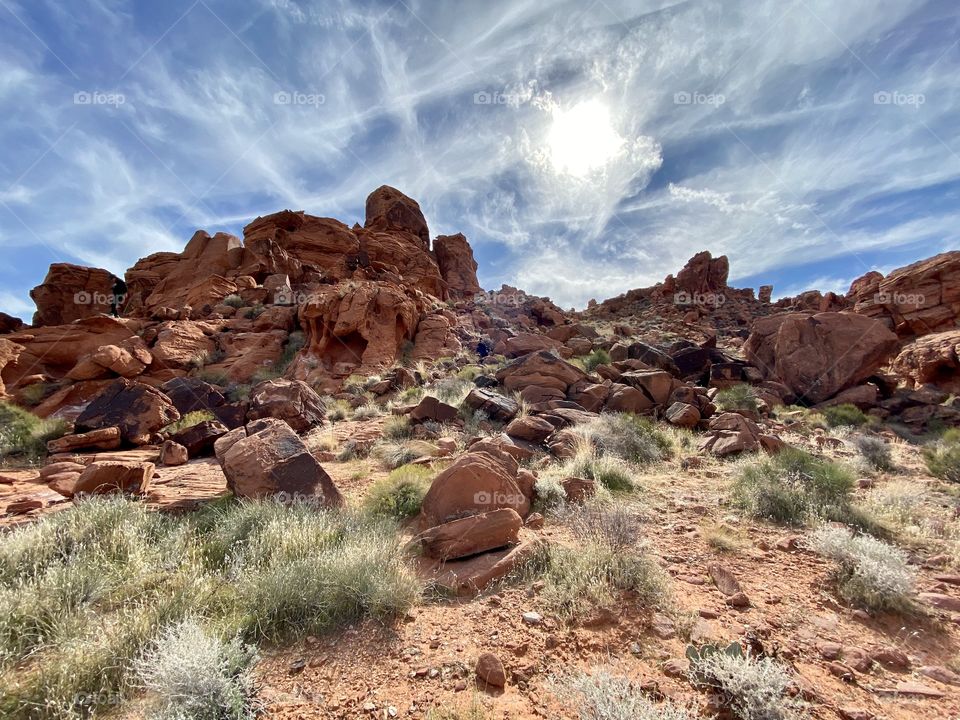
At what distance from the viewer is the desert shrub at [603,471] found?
6023mm

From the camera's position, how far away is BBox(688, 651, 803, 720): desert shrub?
7.14ft

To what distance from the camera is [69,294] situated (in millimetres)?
27125

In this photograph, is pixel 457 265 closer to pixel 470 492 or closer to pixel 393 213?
pixel 393 213

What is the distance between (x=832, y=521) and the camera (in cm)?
479

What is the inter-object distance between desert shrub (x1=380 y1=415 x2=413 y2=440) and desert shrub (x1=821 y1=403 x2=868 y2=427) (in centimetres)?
1139

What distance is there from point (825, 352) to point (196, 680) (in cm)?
1713

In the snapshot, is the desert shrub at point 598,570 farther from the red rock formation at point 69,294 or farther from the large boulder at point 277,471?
the red rock formation at point 69,294

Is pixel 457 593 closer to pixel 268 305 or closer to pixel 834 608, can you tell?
pixel 834 608

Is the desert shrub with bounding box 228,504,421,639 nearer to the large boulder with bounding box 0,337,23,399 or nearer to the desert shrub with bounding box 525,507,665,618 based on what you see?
the desert shrub with bounding box 525,507,665,618

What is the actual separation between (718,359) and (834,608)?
12526 millimetres

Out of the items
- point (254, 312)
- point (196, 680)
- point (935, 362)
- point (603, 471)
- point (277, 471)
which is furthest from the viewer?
point (254, 312)

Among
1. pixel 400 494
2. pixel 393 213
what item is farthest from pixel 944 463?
pixel 393 213

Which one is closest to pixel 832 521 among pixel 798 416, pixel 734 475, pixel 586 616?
pixel 734 475

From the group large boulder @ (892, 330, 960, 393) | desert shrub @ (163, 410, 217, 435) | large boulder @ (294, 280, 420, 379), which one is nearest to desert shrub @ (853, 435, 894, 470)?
large boulder @ (892, 330, 960, 393)
